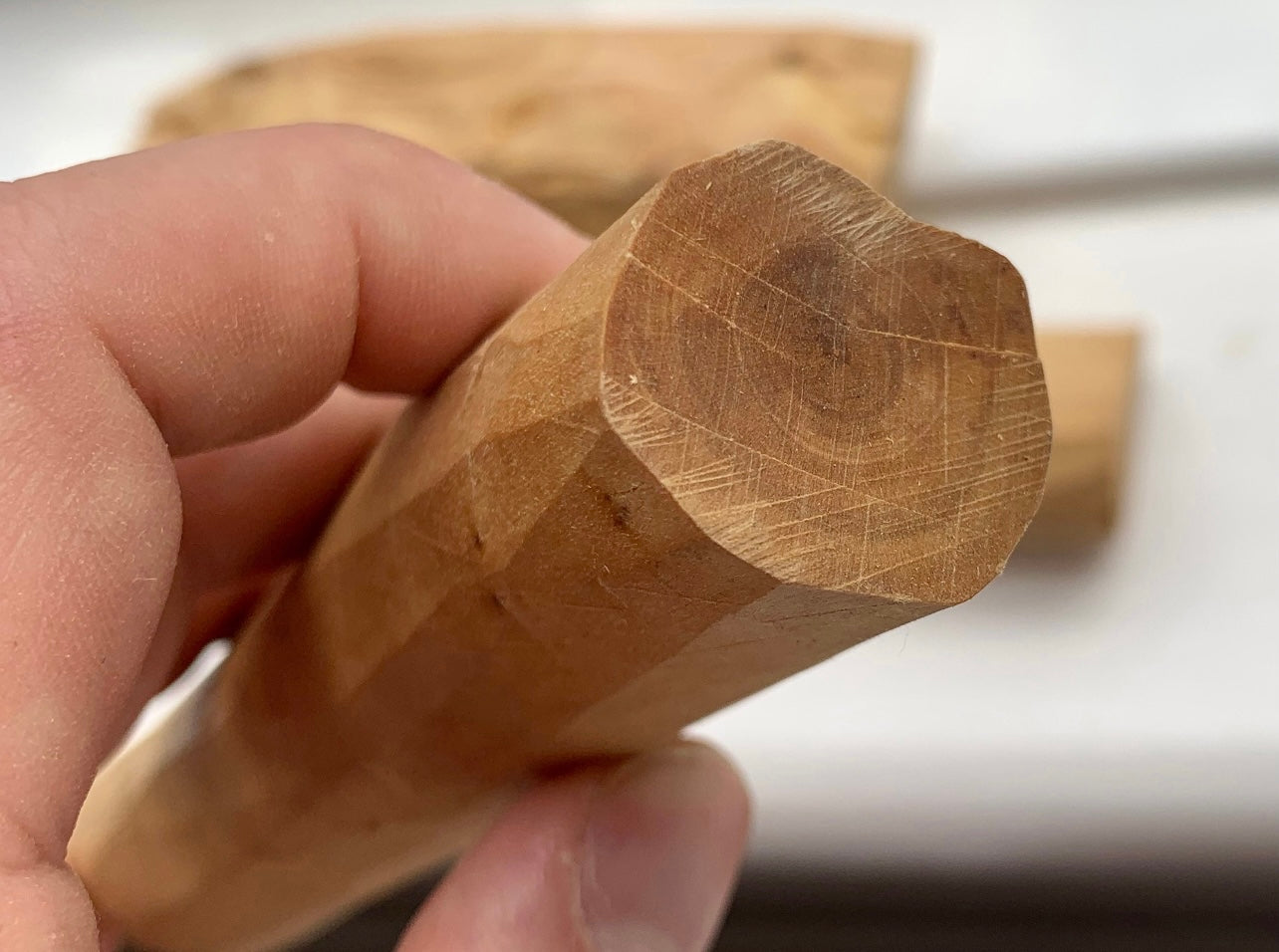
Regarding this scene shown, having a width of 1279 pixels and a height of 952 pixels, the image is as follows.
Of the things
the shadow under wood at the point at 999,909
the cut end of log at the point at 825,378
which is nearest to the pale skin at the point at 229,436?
the cut end of log at the point at 825,378

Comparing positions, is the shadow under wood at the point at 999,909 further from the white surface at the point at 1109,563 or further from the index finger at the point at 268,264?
the index finger at the point at 268,264

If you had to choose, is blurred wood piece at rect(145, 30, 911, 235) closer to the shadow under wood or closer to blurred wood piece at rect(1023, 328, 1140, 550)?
blurred wood piece at rect(1023, 328, 1140, 550)

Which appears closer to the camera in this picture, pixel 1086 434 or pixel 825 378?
pixel 825 378

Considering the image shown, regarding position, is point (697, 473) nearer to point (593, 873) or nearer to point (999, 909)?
point (593, 873)

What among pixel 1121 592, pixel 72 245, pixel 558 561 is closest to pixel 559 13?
pixel 1121 592

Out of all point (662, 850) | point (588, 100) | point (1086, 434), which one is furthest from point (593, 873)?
point (588, 100)

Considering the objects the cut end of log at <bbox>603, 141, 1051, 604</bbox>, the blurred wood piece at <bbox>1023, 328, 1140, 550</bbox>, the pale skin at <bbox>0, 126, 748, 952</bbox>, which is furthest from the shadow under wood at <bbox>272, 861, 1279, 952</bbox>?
the cut end of log at <bbox>603, 141, 1051, 604</bbox>

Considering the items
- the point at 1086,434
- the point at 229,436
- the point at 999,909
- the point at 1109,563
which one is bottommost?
the point at 999,909

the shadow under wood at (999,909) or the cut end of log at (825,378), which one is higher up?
the cut end of log at (825,378)
